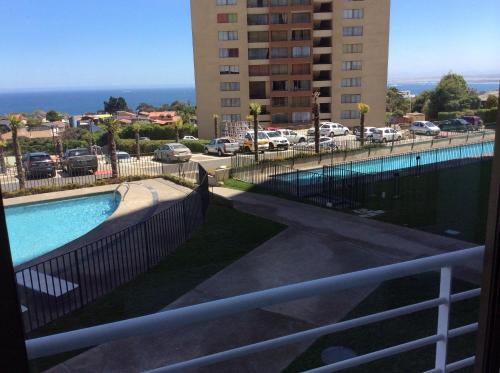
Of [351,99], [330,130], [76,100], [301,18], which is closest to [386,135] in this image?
[330,130]

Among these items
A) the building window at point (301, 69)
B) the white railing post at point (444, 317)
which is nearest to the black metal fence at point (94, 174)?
the white railing post at point (444, 317)

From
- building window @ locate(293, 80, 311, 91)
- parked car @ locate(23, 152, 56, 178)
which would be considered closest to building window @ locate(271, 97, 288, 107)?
building window @ locate(293, 80, 311, 91)

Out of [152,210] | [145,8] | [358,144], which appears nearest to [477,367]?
[145,8]

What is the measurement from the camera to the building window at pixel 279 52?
102 ft

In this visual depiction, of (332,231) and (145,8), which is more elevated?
(145,8)

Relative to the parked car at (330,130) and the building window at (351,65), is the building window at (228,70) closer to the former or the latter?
the building window at (351,65)

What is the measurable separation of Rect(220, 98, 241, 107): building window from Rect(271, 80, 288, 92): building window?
2.55 meters

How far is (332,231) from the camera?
767 centimetres

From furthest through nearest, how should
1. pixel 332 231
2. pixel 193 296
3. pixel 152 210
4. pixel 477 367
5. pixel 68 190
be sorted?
pixel 68 190 < pixel 152 210 < pixel 332 231 < pixel 193 296 < pixel 477 367

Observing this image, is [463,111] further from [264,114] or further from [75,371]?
[75,371]

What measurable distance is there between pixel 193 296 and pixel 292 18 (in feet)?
93.9

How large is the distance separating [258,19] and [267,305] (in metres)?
32.0

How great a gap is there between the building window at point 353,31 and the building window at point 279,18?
3.99 metres

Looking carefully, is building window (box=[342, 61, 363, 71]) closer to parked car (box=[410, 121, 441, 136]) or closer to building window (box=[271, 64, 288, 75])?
building window (box=[271, 64, 288, 75])
